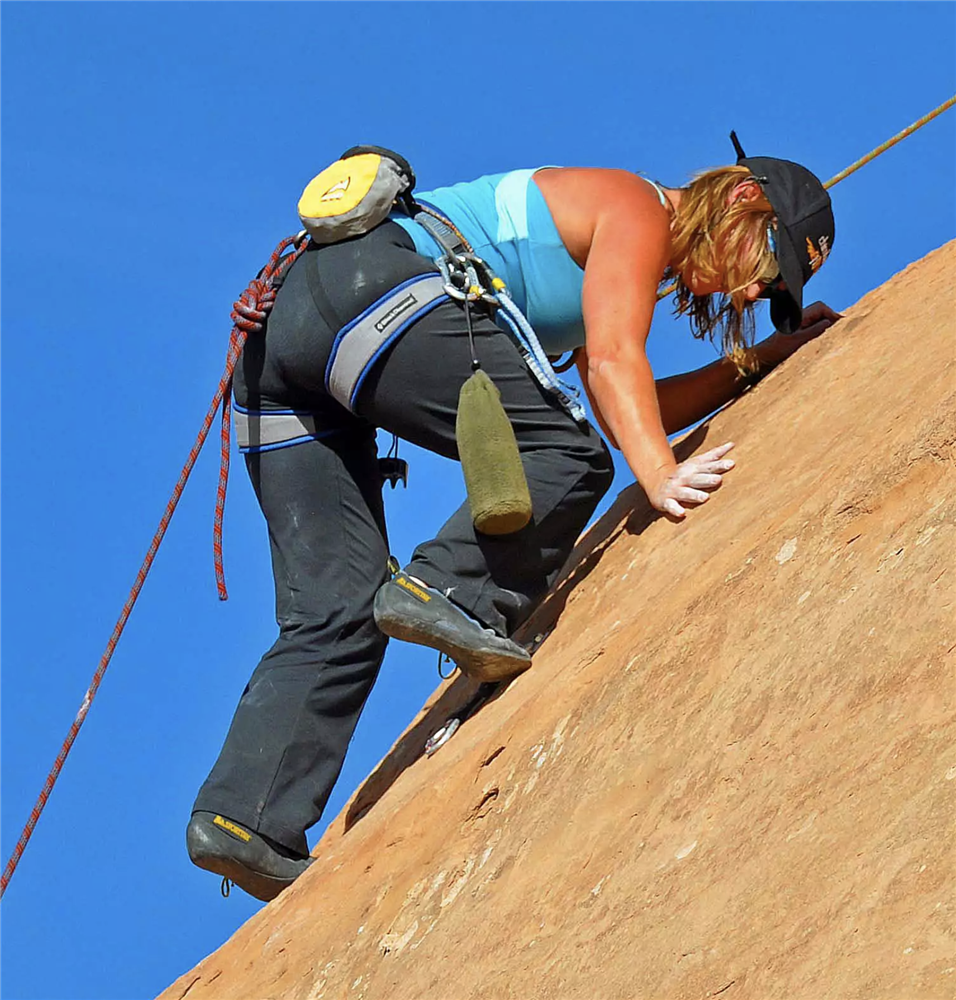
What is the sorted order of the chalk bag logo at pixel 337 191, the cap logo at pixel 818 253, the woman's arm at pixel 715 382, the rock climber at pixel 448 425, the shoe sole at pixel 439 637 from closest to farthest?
the shoe sole at pixel 439 637 < the rock climber at pixel 448 425 < the chalk bag logo at pixel 337 191 < the cap logo at pixel 818 253 < the woman's arm at pixel 715 382

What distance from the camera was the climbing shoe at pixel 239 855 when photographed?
5.03 metres

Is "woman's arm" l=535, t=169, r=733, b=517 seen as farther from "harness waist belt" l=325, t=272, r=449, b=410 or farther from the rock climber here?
"harness waist belt" l=325, t=272, r=449, b=410

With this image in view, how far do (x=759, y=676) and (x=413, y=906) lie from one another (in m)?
1.07

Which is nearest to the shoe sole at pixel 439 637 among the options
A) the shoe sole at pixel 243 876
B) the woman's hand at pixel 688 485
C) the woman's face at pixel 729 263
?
the woman's hand at pixel 688 485

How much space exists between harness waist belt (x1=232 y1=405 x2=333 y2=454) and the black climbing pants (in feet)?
0.08

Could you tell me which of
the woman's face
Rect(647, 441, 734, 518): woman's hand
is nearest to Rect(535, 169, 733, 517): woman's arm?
Rect(647, 441, 734, 518): woman's hand

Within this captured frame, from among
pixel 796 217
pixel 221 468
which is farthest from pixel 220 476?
pixel 796 217

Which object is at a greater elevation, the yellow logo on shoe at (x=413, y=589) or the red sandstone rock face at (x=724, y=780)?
the yellow logo on shoe at (x=413, y=589)

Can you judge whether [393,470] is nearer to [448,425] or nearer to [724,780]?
[448,425]

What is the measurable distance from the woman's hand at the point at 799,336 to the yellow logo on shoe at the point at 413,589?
1.63m

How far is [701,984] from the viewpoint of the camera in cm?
337

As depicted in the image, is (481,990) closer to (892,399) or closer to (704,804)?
(704,804)

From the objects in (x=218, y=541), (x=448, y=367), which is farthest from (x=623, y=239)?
(x=218, y=541)

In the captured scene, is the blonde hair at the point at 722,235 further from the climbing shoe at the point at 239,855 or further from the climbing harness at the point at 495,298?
the climbing shoe at the point at 239,855
